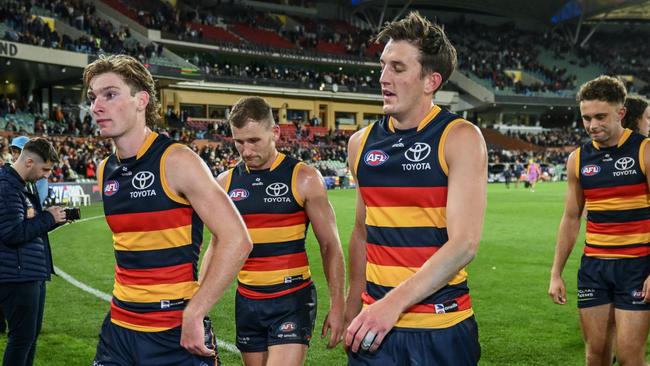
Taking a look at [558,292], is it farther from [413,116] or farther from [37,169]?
[37,169]

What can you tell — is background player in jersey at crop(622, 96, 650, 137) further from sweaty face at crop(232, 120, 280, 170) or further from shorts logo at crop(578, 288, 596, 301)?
sweaty face at crop(232, 120, 280, 170)

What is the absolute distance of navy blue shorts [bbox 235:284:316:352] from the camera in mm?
4281

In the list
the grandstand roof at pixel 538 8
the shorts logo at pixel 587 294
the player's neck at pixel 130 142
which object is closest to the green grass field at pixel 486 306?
the shorts logo at pixel 587 294

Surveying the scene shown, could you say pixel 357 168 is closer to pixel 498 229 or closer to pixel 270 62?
pixel 498 229

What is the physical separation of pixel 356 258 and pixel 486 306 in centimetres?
584

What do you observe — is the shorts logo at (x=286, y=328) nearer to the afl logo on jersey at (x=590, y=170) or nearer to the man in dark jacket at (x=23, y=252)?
the man in dark jacket at (x=23, y=252)

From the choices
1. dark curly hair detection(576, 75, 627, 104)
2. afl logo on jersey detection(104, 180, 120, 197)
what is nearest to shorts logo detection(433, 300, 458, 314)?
afl logo on jersey detection(104, 180, 120, 197)

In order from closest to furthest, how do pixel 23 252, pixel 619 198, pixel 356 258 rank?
pixel 356 258 < pixel 619 198 < pixel 23 252

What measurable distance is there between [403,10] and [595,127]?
70.6 metres

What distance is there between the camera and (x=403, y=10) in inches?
2857

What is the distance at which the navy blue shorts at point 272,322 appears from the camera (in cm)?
428

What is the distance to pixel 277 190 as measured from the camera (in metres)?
4.46

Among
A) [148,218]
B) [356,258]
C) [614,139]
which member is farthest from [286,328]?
[614,139]

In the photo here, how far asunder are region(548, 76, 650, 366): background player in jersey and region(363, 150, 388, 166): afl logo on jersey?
2339 mm
